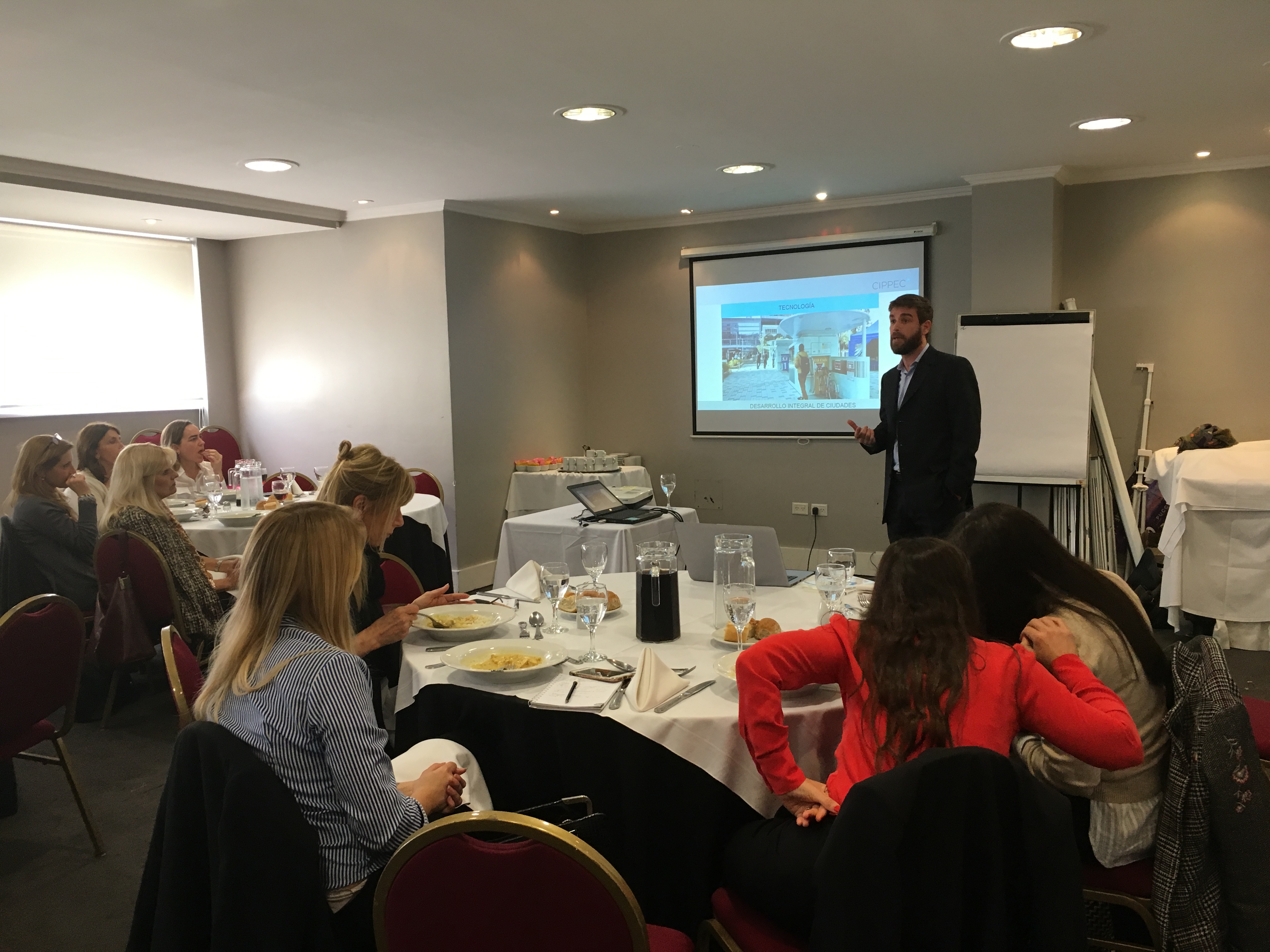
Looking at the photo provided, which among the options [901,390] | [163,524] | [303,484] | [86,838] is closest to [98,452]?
[163,524]

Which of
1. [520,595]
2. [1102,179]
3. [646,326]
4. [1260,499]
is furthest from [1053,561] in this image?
[646,326]

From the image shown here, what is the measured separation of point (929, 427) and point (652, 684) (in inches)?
103

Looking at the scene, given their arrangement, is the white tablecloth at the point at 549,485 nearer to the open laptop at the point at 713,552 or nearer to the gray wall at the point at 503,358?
the gray wall at the point at 503,358

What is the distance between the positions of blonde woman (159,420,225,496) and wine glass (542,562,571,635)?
3321 mm

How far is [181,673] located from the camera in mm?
1897

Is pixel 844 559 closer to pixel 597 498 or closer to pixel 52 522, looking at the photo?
pixel 597 498

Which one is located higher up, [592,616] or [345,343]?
[345,343]

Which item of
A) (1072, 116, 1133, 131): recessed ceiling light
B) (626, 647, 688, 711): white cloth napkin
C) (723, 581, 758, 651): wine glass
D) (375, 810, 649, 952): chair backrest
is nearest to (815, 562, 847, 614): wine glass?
(723, 581, 758, 651): wine glass

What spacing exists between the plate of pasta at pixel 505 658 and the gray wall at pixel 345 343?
13.2 ft

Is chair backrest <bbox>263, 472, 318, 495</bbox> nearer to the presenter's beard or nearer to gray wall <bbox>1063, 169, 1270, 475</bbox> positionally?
the presenter's beard

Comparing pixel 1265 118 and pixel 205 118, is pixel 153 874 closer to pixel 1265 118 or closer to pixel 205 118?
pixel 205 118

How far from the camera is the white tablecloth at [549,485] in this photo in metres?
6.22

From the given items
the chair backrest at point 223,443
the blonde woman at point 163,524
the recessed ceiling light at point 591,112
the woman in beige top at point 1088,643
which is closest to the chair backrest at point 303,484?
the chair backrest at point 223,443

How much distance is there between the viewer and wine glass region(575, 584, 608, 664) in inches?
82.7
